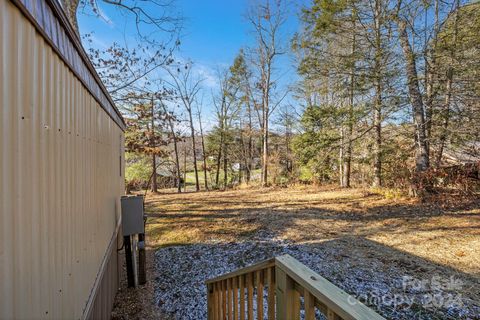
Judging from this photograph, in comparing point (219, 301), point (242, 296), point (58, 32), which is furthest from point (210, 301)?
point (58, 32)

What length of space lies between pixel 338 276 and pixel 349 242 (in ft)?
4.66

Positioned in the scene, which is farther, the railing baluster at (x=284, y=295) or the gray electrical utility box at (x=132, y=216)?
the gray electrical utility box at (x=132, y=216)

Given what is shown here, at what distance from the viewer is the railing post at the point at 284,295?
125 centimetres

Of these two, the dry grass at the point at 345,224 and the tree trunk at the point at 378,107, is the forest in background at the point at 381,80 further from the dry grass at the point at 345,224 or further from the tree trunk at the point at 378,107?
the dry grass at the point at 345,224

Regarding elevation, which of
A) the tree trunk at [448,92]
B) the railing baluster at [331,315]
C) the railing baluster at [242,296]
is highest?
the tree trunk at [448,92]

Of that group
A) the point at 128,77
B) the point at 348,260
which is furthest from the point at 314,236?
the point at 128,77

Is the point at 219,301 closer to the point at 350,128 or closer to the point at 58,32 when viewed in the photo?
the point at 58,32

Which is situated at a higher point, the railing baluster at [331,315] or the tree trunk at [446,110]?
the tree trunk at [446,110]

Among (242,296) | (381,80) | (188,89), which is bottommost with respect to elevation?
(242,296)

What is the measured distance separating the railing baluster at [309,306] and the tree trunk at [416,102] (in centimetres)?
796

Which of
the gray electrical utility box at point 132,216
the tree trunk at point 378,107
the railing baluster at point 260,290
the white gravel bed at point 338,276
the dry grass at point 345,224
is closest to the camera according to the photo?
the railing baluster at point 260,290

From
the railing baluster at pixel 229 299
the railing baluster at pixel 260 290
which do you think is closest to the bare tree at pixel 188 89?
the railing baluster at pixel 229 299

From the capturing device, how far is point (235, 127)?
61.2 feet

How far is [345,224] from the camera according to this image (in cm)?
590
